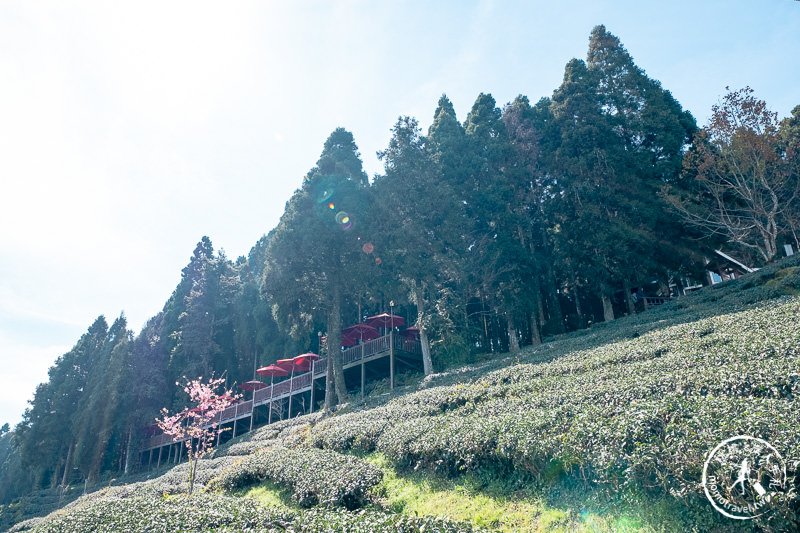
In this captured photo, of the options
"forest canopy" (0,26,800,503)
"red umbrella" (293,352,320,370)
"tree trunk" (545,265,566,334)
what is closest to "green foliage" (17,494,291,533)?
"forest canopy" (0,26,800,503)

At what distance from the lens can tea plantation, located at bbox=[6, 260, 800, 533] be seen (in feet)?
15.7

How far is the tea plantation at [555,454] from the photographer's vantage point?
189 inches

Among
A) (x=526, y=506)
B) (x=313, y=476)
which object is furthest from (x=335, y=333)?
(x=526, y=506)

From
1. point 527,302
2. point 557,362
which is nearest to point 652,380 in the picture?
point 557,362

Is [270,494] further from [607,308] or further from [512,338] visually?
[607,308]

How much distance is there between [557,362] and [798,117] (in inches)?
1159

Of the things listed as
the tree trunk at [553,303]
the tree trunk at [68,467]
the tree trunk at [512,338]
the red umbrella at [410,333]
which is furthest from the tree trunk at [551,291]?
the tree trunk at [68,467]

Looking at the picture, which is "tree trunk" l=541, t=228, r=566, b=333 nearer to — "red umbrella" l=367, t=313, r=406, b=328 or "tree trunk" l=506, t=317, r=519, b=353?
"tree trunk" l=506, t=317, r=519, b=353

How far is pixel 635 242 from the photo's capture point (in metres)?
23.3

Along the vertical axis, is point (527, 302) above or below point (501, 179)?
below

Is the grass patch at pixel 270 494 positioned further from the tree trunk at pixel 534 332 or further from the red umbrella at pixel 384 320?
the tree trunk at pixel 534 332

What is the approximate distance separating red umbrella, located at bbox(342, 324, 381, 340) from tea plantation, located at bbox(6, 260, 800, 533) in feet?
37.1

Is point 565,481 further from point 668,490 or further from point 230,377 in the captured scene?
point 230,377

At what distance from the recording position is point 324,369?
26.0 meters
